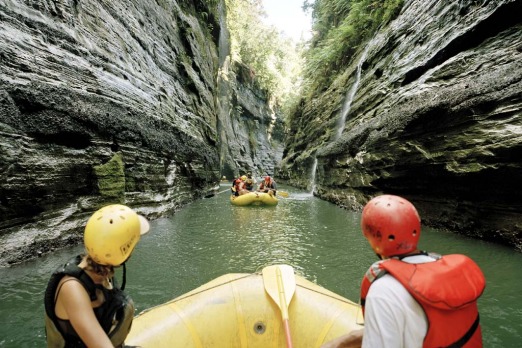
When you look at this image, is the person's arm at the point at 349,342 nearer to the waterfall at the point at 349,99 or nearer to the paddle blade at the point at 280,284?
the paddle blade at the point at 280,284

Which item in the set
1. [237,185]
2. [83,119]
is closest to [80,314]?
[83,119]

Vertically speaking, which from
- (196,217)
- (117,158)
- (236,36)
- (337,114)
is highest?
(236,36)

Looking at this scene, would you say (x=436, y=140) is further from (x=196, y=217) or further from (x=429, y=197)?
(x=196, y=217)

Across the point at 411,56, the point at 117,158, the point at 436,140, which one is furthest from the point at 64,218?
the point at 411,56

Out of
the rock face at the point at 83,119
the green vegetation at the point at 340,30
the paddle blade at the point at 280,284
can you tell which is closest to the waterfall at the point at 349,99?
the green vegetation at the point at 340,30

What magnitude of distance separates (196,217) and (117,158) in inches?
135

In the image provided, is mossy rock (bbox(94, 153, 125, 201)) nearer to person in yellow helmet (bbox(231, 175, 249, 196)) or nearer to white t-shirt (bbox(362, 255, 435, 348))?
white t-shirt (bbox(362, 255, 435, 348))

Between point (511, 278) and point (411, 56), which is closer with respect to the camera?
point (511, 278)

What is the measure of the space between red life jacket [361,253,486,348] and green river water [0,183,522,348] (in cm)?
235

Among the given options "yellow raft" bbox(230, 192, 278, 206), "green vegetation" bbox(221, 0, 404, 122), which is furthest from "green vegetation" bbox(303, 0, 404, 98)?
"yellow raft" bbox(230, 192, 278, 206)

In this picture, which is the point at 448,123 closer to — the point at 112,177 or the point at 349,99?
the point at 112,177

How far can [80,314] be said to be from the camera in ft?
4.63

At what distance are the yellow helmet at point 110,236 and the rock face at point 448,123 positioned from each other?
6044mm

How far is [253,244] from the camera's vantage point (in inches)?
250
